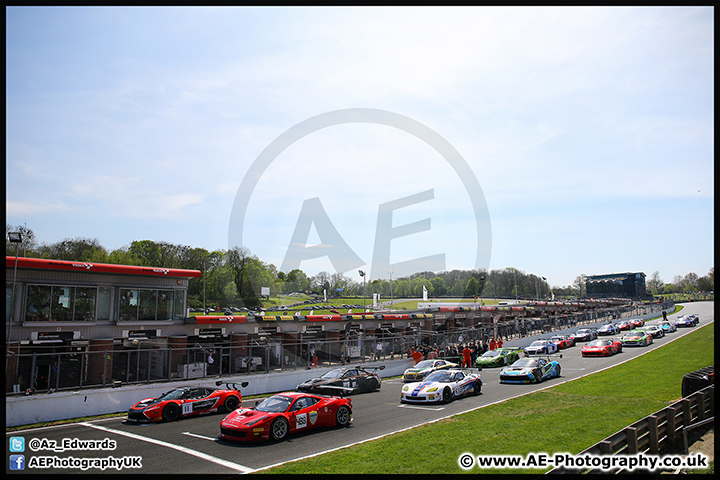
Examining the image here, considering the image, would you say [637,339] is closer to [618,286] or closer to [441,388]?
[441,388]

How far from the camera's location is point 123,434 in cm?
1360

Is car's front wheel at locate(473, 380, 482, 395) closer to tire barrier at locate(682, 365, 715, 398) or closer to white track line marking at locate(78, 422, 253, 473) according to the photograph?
tire barrier at locate(682, 365, 715, 398)

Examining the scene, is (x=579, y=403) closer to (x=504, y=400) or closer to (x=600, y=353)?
(x=504, y=400)

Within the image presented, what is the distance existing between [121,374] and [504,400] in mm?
17853

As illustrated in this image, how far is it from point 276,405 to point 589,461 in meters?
8.75

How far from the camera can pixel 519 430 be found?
12148 mm

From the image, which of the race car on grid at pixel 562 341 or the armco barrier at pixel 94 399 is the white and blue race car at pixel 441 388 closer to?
the armco barrier at pixel 94 399

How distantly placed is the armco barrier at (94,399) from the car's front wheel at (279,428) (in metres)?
8.79

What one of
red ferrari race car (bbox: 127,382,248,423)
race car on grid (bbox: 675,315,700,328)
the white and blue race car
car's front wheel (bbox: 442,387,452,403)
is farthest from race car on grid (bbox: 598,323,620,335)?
red ferrari race car (bbox: 127,382,248,423)

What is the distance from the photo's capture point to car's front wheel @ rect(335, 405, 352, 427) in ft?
46.3

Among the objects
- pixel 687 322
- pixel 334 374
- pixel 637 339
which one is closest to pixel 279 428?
pixel 334 374

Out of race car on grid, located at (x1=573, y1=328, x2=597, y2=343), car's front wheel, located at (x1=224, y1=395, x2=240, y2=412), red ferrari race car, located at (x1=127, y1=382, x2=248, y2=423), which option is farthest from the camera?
race car on grid, located at (x1=573, y1=328, x2=597, y2=343)

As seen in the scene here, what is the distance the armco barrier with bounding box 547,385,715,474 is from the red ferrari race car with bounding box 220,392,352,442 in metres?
8.03

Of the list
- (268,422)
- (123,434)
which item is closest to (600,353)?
(268,422)
